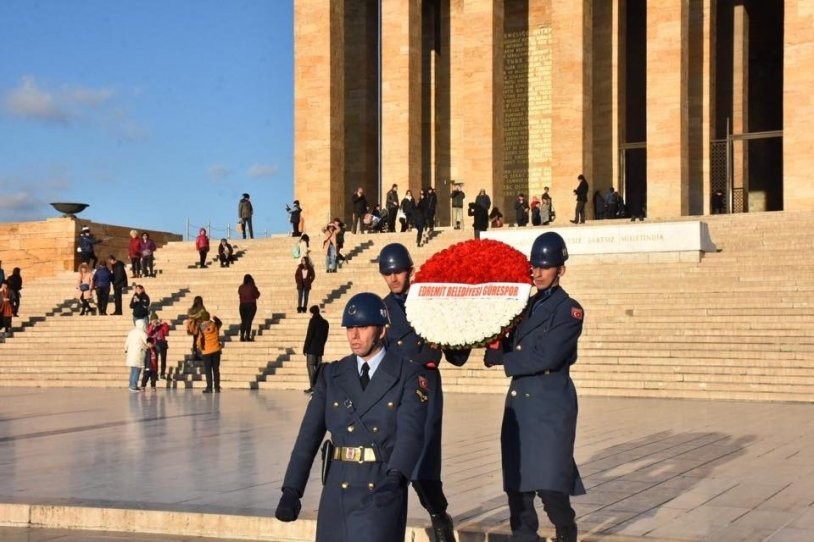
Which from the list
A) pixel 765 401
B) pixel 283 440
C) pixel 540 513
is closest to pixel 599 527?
pixel 540 513

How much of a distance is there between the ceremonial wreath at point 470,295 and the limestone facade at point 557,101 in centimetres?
2576

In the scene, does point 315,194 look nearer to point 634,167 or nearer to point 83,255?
point 83,255

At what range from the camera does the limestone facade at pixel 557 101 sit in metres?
32.5

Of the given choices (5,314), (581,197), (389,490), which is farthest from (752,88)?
(389,490)

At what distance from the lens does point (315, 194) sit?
117 ft

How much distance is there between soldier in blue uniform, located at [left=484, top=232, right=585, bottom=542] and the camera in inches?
234

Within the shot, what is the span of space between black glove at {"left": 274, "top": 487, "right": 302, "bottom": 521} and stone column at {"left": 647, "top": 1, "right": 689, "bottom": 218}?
28.3 metres

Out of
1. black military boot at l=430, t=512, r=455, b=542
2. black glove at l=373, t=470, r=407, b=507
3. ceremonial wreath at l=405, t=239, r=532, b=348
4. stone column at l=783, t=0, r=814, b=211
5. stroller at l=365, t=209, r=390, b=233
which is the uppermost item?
stone column at l=783, t=0, r=814, b=211

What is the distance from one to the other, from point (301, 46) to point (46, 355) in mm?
15859

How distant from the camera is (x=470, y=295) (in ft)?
19.3

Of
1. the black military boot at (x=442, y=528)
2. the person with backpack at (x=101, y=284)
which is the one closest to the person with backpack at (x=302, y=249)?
the person with backpack at (x=101, y=284)

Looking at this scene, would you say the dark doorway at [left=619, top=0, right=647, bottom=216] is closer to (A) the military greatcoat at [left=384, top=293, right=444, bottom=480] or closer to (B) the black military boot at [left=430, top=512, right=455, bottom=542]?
(A) the military greatcoat at [left=384, top=293, right=444, bottom=480]

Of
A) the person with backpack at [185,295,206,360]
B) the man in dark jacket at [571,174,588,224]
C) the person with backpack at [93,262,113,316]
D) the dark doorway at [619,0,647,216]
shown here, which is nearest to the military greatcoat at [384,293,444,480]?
the person with backpack at [185,295,206,360]

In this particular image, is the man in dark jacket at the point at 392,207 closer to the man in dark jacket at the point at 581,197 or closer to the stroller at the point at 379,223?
the stroller at the point at 379,223
